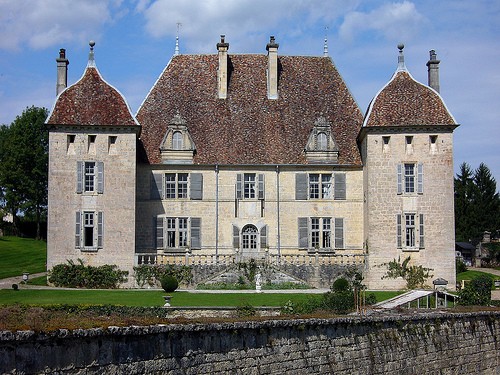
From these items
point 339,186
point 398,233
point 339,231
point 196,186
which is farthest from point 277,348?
point 339,186

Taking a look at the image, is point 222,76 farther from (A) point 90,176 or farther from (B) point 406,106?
(B) point 406,106

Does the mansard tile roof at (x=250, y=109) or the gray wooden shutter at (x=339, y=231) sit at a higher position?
the mansard tile roof at (x=250, y=109)

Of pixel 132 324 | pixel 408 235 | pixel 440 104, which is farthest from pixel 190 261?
pixel 132 324

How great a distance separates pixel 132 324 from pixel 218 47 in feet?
107

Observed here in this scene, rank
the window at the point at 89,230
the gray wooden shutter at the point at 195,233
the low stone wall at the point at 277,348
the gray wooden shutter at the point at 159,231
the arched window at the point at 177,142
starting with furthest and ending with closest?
the arched window at the point at 177,142
the gray wooden shutter at the point at 195,233
the gray wooden shutter at the point at 159,231
the window at the point at 89,230
the low stone wall at the point at 277,348

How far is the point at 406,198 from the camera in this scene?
132 feet

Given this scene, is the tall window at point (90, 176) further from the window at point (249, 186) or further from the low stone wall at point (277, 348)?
the low stone wall at point (277, 348)

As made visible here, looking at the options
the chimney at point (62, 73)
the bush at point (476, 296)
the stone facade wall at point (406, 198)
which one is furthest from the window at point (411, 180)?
the chimney at point (62, 73)

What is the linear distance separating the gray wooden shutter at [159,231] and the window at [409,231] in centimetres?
1140

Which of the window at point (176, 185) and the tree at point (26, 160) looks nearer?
the window at point (176, 185)

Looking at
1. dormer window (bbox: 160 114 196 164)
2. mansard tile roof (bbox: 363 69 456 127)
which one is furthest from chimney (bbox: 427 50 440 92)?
dormer window (bbox: 160 114 196 164)

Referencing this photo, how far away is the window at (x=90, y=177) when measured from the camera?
3969cm

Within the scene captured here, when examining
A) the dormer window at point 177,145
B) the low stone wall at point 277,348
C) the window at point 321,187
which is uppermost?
the dormer window at point 177,145

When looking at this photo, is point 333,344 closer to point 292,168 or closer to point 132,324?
point 132,324
